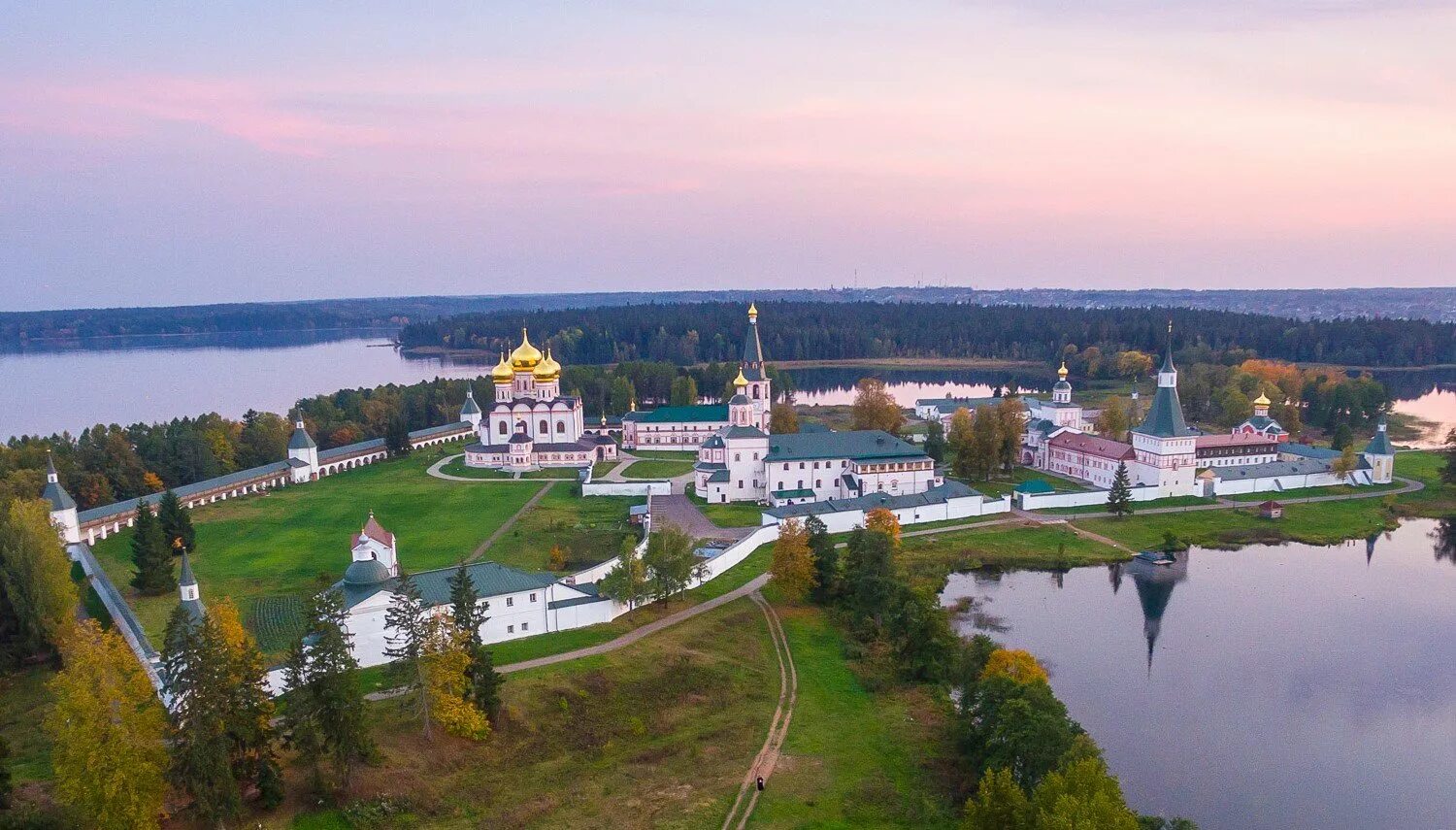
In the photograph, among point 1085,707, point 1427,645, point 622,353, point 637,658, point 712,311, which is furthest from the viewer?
point 712,311

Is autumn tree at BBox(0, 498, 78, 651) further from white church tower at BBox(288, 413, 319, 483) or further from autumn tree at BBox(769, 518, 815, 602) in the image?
white church tower at BBox(288, 413, 319, 483)

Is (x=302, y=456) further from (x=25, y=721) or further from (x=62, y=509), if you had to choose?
(x=25, y=721)

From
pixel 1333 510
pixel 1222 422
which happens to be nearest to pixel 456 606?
pixel 1333 510

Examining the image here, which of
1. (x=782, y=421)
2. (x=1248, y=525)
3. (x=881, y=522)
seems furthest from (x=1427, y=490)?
(x=782, y=421)

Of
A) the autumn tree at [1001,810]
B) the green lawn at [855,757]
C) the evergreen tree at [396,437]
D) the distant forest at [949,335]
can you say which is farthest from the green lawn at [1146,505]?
the distant forest at [949,335]

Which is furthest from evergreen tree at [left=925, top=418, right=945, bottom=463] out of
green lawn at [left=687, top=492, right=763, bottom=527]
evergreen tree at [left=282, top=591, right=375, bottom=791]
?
evergreen tree at [left=282, top=591, right=375, bottom=791]

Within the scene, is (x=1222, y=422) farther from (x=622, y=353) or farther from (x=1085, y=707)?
(x=622, y=353)
